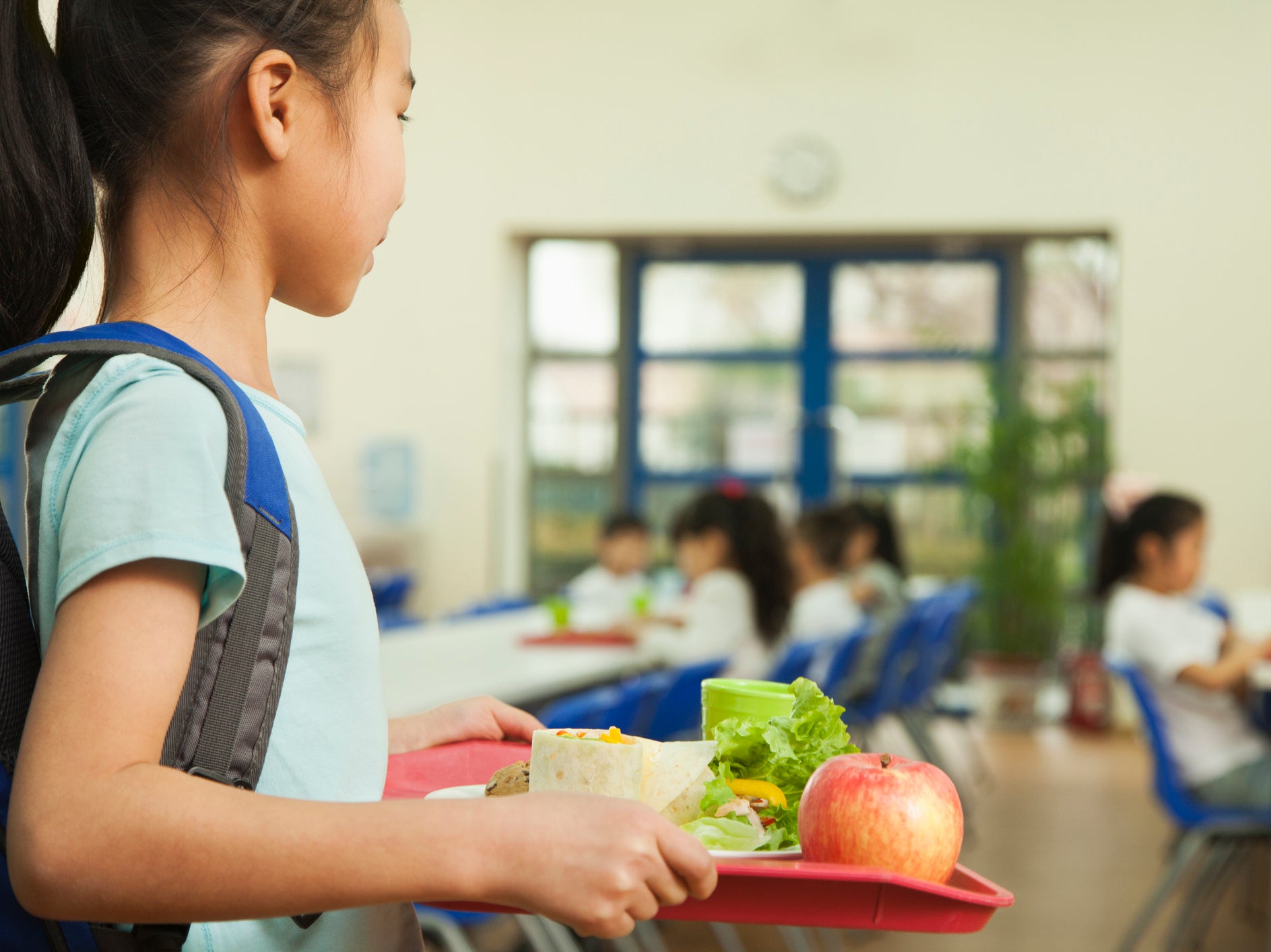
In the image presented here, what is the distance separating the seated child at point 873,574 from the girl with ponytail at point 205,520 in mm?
4347

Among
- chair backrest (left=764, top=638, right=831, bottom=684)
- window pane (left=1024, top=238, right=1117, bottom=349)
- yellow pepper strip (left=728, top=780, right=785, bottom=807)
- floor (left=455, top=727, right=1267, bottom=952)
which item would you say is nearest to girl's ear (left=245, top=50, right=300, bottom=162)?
yellow pepper strip (left=728, top=780, right=785, bottom=807)

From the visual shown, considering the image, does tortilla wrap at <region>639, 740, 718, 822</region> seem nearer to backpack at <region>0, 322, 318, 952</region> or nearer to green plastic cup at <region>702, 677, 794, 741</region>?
green plastic cup at <region>702, 677, 794, 741</region>

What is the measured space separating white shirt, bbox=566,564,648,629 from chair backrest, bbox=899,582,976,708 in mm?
1185

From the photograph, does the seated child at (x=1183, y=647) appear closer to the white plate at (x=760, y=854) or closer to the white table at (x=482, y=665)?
the white table at (x=482, y=665)

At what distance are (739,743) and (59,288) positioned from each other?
0.53 m

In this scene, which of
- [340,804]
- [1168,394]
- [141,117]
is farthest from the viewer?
[1168,394]

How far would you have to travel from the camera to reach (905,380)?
837cm

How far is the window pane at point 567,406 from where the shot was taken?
859 cm

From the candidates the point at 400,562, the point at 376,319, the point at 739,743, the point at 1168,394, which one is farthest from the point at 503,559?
the point at 739,743

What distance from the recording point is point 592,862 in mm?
582

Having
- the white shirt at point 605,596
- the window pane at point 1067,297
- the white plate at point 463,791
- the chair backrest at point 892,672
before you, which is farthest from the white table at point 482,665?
the window pane at point 1067,297

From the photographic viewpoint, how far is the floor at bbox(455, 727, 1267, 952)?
3.68 meters

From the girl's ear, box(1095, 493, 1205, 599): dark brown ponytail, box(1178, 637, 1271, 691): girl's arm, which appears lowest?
box(1178, 637, 1271, 691): girl's arm

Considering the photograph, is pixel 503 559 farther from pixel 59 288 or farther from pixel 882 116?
pixel 59 288
